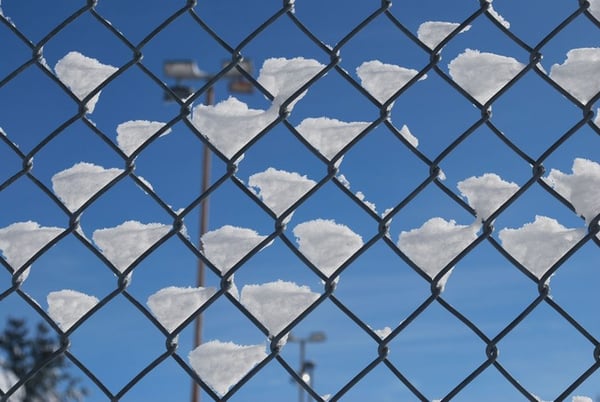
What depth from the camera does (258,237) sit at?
2078mm

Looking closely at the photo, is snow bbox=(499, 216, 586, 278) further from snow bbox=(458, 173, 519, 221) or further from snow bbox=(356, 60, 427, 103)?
snow bbox=(356, 60, 427, 103)

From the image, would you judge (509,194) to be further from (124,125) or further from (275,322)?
(124,125)

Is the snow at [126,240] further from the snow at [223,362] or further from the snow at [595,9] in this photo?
the snow at [595,9]

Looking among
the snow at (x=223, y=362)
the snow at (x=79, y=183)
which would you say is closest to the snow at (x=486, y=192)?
the snow at (x=223, y=362)

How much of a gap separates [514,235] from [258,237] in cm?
61

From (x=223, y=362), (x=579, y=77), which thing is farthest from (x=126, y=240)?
(x=579, y=77)

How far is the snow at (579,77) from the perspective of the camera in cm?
213

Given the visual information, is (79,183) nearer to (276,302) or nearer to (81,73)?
(81,73)

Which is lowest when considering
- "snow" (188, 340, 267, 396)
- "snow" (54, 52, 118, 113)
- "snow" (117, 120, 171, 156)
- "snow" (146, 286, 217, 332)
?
"snow" (188, 340, 267, 396)

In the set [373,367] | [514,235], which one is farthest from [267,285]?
[514,235]

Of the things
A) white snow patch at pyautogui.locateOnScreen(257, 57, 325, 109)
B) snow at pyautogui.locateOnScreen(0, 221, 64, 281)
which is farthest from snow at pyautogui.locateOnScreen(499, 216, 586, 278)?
snow at pyautogui.locateOnScreen(0, 221, 64, 281)

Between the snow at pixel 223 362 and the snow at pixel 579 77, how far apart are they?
952 millimetres

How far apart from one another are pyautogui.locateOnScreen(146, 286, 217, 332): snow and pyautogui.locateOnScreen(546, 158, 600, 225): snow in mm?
849

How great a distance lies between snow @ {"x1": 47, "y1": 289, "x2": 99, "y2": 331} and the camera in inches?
81.4
